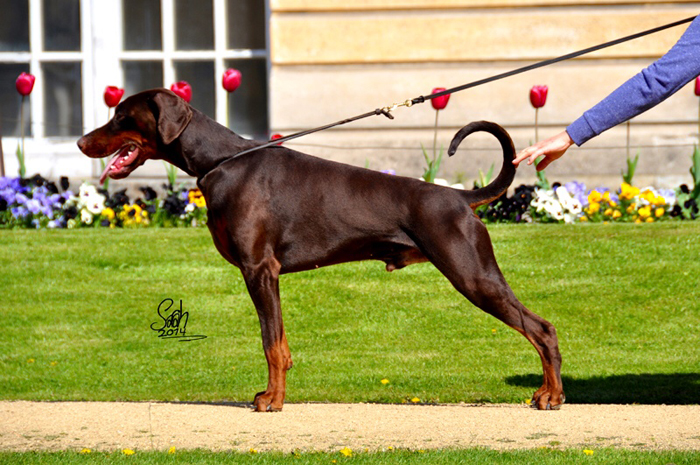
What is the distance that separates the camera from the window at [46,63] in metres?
11.6

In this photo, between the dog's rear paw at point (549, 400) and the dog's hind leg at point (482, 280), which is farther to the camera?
the dog's rear paw at point (549, 400)

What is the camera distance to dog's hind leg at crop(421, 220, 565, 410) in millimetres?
5402

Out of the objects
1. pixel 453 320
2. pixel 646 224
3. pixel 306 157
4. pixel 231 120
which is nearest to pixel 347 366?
pixel 453 320

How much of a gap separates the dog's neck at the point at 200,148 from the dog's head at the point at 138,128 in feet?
0.21

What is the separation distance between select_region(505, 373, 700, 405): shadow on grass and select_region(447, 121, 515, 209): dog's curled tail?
1.50 m

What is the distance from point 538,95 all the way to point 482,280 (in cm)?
489

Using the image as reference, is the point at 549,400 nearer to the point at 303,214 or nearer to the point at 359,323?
the point at 303,214

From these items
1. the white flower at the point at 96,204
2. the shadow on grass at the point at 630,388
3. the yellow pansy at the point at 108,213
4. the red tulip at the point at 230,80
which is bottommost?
the shadow on grass at the point at 630,388

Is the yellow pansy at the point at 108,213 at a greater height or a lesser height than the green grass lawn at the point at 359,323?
greater

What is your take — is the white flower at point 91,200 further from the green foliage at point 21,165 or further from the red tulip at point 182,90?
the red tulip at point 182,90

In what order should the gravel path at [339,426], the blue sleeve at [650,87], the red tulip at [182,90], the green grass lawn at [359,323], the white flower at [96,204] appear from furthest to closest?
the white flower at [96,204] → the red tulip at [182,90] → the green grass lawn at [359,323] → the gravel path at [339,426] → the blue sleeve at [650,87]

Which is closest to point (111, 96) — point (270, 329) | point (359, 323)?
point (359, 323)

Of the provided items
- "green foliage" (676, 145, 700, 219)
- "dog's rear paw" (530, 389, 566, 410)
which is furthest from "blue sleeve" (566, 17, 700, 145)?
"green foliage" (676, 145, 700, 219)
